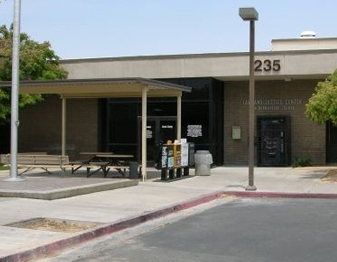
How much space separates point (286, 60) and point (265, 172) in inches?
198

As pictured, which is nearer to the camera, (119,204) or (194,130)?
(119,204)

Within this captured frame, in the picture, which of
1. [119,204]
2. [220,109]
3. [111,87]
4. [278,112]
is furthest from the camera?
[220,109]

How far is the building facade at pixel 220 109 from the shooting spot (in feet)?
82.8

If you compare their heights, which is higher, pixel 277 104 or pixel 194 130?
pixel 277 104

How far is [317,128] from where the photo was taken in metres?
26.7

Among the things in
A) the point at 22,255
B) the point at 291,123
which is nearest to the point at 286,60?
the point at 291,123

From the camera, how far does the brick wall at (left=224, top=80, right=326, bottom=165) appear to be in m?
26.8

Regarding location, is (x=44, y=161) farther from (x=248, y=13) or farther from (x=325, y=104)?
(x=325, y=104)

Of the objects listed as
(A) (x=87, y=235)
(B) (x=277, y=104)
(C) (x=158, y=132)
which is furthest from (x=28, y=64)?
(A) (x=87, y=235)

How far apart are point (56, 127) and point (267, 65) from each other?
440 inches

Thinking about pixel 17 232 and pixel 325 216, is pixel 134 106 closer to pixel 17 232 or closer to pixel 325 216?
pixel 325 216

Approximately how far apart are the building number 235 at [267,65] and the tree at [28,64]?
896cm

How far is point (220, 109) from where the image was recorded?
27219mm

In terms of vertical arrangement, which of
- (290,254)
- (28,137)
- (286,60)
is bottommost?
(290,254)
